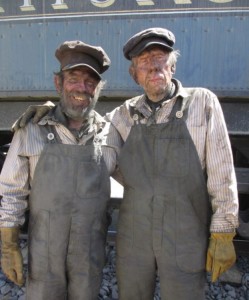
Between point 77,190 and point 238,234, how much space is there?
5.40ft

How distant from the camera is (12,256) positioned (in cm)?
191

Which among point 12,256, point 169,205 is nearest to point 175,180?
point 169,205

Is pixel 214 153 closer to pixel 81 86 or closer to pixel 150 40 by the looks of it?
pixel 150 40

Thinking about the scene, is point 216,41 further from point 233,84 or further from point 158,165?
point 158,165

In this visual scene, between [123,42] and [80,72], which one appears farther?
[123,42]

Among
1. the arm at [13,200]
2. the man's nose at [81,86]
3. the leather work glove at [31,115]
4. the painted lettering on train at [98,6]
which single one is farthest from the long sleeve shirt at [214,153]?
the painted lettering on train at [98,6]

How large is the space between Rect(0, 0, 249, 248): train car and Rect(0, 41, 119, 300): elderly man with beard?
924 mm

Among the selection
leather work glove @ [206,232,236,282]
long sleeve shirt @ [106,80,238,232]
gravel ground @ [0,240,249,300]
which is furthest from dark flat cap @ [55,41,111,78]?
gravel ground @ [0,240,249,300]

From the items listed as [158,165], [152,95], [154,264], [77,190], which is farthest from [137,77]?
[154,264]

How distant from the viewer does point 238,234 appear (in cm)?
291

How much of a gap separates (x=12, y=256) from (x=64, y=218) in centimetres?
36

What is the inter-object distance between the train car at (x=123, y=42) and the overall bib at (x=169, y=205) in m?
0.98

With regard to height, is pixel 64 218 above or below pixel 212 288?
above

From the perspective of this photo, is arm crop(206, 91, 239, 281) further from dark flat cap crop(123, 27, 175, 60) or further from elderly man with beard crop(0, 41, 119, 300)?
elderly man with beard crop(0, 41, 119, 300)
